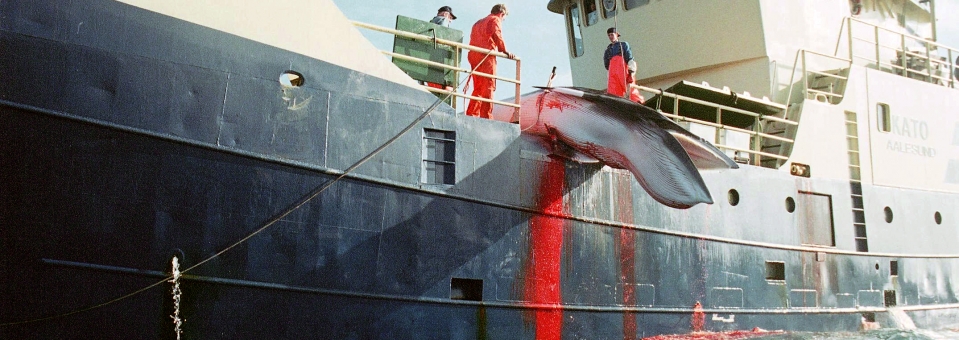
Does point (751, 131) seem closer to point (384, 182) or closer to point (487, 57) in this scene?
point (487, 57)

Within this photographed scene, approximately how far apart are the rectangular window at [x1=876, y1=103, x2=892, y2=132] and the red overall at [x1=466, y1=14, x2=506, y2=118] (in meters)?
5.50

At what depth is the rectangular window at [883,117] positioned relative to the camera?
9.74 meters

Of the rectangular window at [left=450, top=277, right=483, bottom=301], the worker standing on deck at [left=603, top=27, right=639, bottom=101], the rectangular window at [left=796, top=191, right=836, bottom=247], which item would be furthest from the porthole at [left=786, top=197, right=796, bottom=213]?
the rectangular window at [left=450, top=277, right=483, bottom=301]

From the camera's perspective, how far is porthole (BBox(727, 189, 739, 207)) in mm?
7840

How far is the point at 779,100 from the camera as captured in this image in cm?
948

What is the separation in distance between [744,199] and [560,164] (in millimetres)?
2461

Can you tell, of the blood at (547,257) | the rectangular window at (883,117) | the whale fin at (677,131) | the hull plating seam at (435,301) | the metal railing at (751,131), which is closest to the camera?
the hull plating seam at (435,301)

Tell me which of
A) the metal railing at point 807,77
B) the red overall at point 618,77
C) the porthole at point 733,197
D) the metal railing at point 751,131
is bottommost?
the porthole at point 733,197

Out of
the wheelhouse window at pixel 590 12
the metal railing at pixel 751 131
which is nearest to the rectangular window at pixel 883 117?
the metal railing at pixel 751 131

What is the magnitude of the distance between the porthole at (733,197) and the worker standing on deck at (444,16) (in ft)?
10.6

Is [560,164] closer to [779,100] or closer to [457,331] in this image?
[457,331]

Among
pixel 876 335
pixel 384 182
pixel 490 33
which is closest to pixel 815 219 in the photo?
pixel 876 335

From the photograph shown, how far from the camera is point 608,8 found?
10938mm

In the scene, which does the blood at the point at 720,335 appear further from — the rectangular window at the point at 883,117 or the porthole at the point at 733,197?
the rectangular window at the point at 883,117
